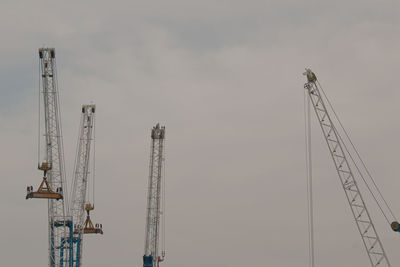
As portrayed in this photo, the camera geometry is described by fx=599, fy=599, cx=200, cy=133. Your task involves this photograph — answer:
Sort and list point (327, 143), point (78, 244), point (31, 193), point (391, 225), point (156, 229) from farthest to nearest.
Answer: point (156, 229), point (78, 244), point (327, 143), point (31, 193), point (391, 225)

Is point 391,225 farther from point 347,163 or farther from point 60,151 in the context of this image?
point 60,151

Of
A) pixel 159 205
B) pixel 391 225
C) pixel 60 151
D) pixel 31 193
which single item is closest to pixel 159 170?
pixel 159 205

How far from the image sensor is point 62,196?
123500 millimetres

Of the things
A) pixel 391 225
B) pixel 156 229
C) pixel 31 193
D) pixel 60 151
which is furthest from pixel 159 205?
pixel 391 225

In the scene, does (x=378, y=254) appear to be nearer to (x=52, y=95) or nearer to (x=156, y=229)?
(x=52, y=95)

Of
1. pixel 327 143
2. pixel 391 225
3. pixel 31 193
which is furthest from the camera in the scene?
pixel 327 143

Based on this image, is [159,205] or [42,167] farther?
[159,205]

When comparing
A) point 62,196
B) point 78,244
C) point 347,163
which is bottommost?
point 78,244

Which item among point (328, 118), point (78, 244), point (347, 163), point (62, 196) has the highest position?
point (328, 118)

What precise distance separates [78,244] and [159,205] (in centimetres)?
4228

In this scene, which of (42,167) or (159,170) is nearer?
(42,167)

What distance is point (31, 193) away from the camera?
117 m

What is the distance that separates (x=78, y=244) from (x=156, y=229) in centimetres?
4075

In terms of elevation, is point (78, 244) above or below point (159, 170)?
below
